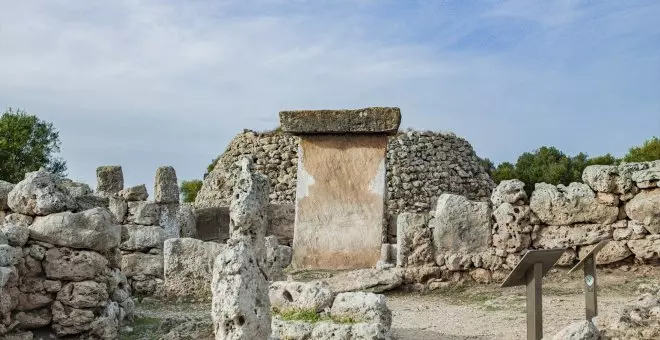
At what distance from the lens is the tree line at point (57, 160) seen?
91.7ft

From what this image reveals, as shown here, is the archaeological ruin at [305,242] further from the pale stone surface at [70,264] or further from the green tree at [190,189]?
the green tree at [190,189]

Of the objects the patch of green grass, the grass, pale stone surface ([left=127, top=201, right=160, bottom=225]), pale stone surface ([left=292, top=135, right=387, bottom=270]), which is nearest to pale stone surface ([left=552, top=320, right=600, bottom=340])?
the grass

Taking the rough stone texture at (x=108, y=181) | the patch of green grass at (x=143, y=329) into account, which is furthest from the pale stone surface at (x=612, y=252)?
the rough stone texture at (x=108, y=181)

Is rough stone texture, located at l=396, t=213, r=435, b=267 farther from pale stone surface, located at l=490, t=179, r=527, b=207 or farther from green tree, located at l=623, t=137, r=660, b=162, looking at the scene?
green tree, located at l=623, t=137, r=660, b=162

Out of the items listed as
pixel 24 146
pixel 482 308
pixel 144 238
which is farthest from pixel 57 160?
pixel 482 308

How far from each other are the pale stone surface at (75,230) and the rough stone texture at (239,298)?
4.05 meters

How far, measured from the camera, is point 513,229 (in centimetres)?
1248

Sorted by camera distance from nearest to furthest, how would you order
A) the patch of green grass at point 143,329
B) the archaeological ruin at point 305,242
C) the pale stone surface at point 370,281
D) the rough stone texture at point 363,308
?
the archaeological ruin at point 305,242 → the rough stone texture at point 363,308 → the patch of green grass at point 143,329 → the pale stone surface at point 370,281

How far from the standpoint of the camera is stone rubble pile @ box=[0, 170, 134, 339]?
9.52 metres

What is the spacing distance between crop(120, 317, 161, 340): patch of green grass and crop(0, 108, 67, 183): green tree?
703 inches

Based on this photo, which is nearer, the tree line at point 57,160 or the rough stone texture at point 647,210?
the rough stone texture at point 647,210

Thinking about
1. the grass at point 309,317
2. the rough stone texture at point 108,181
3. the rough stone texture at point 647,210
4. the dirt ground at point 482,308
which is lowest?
the dirt ground at point 482,308

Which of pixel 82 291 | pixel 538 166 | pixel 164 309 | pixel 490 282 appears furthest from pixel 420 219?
pixel 538 166

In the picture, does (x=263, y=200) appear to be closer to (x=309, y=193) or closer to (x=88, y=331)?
(x=88, y=331)
